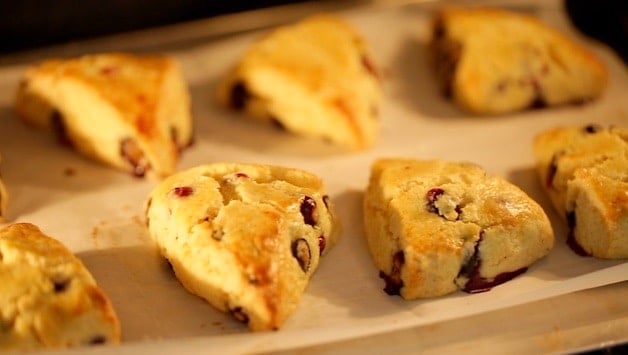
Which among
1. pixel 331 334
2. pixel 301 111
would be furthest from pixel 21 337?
pixel 301 111

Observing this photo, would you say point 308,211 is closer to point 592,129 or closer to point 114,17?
point 592,129

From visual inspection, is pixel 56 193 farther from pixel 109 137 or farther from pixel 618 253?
pixel 618 253

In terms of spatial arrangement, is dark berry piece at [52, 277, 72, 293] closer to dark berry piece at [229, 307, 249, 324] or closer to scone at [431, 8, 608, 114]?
dark berry piece at [229, 307, 249, 324]

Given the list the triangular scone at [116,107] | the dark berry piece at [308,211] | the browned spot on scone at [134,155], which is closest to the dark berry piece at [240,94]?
the triangular scone at [116,107]

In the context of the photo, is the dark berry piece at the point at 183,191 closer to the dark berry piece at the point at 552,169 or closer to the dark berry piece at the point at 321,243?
the dark berry piece at the point at 321,243

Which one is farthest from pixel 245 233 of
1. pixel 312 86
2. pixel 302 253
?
pixel 312 86

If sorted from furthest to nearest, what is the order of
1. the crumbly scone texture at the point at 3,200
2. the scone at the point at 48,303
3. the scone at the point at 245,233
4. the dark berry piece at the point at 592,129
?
the dark berry piece at the point at 592,129, the crumbly scone texture at the point at 3,200, the scone at the point at 245,233, the scone at the point at 48,303
